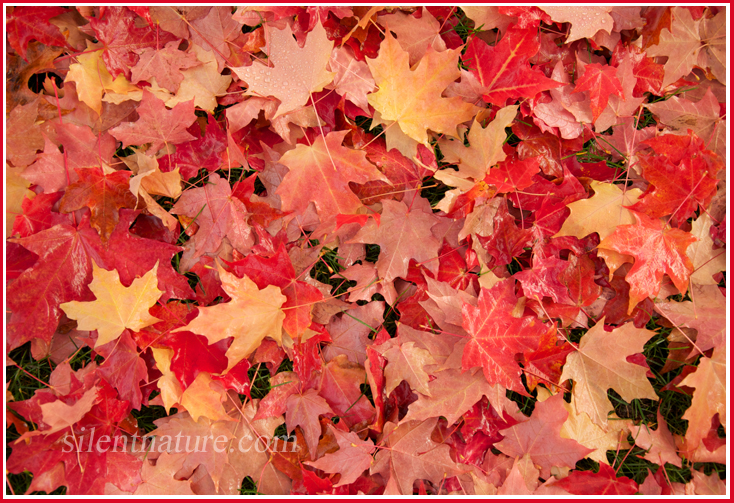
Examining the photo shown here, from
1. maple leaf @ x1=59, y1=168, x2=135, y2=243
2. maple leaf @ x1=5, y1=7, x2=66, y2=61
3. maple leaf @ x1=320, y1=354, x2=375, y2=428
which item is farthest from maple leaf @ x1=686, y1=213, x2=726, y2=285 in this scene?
maple leaf @ x1=5, y1=7, x2=66, y2=61

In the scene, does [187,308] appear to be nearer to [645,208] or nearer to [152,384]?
[152,384]

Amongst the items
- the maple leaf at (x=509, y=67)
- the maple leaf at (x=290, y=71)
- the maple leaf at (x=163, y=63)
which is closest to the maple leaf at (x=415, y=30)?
the maple leaf at (x=509, y=67)

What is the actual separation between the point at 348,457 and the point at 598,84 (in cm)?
147

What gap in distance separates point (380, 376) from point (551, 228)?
0.75 metres

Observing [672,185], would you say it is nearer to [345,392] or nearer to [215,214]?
[345,392]

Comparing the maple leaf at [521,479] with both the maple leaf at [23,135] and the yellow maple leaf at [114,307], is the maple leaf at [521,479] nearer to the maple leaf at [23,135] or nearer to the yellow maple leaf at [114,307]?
the yellow maple leaf at [114,307]

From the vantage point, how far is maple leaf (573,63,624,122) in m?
1.45

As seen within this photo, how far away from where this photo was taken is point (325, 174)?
1.38 metres

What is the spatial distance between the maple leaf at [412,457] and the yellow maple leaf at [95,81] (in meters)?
1.41

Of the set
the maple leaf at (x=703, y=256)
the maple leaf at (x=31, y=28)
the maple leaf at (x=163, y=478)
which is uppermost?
the maple leaf at (x=31, y=28)

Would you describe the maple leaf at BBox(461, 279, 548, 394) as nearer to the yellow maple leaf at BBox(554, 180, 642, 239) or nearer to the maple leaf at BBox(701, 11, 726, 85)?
the yellow maple leaf at BBox(554, 180, 642, 239)

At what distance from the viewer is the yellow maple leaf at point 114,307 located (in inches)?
53.9

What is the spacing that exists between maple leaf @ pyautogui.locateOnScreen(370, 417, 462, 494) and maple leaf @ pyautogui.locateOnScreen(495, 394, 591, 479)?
0.19 meters

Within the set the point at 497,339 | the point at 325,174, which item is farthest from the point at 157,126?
the point at 497,339
